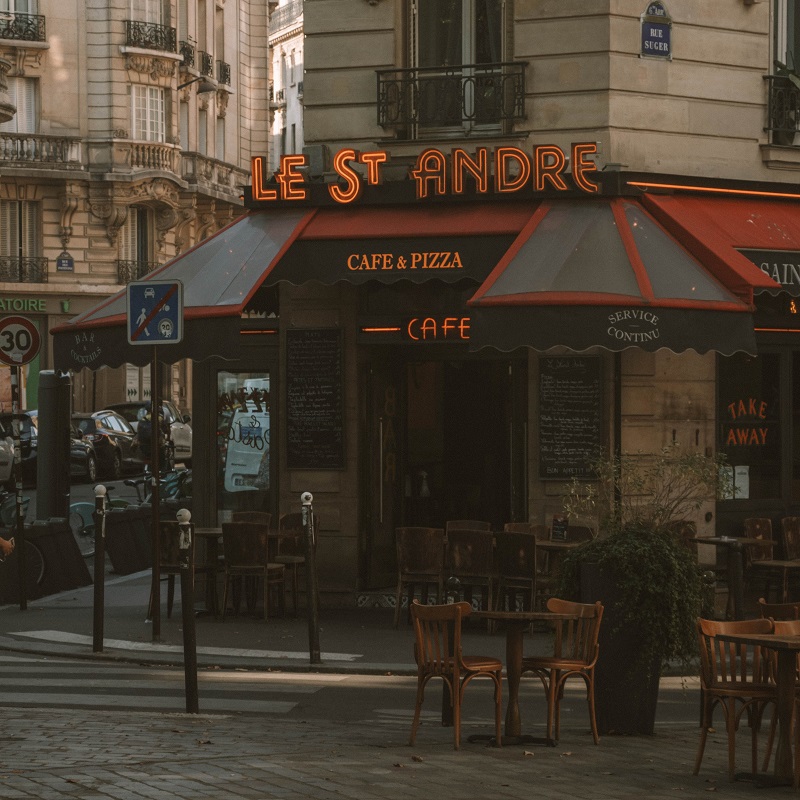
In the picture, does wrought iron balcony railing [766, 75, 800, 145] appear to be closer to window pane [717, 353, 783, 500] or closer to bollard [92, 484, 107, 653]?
window pane [717, 353, 783, 500]

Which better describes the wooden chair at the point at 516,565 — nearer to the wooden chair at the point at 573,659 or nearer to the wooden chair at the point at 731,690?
the wooden chair at the point at 573,659

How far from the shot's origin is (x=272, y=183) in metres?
17.6

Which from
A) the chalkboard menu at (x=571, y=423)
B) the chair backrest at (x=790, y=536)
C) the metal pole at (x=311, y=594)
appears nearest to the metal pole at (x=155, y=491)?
the metal pole at (x=311, y=594)

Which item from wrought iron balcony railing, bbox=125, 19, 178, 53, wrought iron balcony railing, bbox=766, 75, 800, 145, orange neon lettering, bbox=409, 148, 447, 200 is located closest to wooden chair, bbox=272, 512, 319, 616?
orange neon lettering, bbox=409, 148, 447, 200

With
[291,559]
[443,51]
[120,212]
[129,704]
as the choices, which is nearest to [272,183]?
[443,51]

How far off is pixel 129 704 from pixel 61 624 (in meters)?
4.97

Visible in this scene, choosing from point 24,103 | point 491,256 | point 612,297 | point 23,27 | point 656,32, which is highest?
point 23,27

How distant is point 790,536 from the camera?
1702 cm

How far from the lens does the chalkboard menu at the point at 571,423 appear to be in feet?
54.9

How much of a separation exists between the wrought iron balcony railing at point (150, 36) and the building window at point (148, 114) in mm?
1292

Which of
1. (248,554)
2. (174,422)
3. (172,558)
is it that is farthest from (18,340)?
(174,422)

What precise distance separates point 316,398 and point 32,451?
1792 cm

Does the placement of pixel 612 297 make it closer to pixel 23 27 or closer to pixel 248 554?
pixel 248 554

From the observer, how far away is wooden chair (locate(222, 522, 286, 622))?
16484mm
